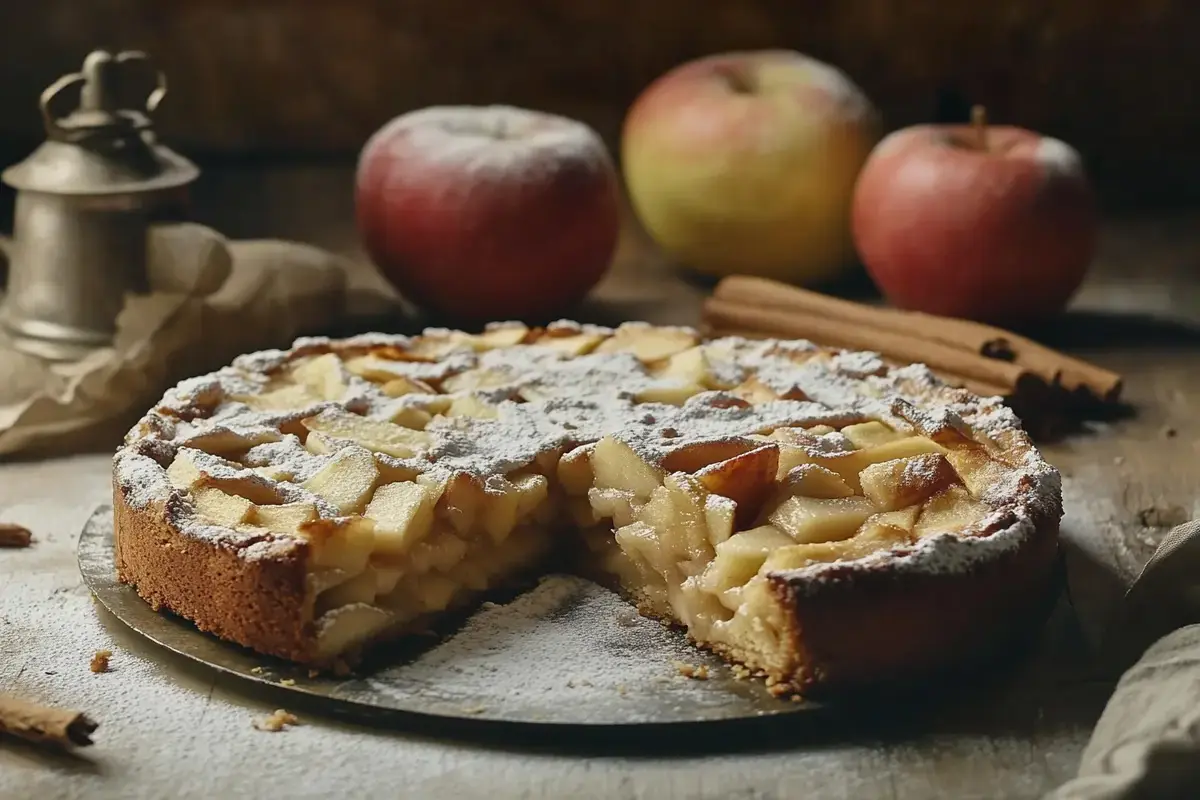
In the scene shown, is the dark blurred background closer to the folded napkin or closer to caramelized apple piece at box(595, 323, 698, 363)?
caramelized apple piece at box(595, 323, 698, 363)

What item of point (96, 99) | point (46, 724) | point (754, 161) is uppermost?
point (96, 99)

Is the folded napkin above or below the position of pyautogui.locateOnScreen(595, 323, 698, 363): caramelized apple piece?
above

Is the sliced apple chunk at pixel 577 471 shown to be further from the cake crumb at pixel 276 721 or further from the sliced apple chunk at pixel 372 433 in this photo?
the cake crumb at pixel 276 721

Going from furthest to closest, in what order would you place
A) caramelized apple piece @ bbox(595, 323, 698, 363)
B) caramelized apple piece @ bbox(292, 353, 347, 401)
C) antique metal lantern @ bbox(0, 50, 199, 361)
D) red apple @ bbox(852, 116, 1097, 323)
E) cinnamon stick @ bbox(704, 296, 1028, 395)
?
red apple @ bbox(852, 116, 1097, 323), antique metal lantern @ bbox(0, 50, 199, 361), cinnamon stick @ bbox(704, 296, 1028, 395), caramelized apple piece @ bbox(595, 323, 698, 363), caramelized apple piece @ bbox(292, 353, 347, 401)

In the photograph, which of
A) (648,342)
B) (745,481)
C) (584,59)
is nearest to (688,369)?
(648,342)

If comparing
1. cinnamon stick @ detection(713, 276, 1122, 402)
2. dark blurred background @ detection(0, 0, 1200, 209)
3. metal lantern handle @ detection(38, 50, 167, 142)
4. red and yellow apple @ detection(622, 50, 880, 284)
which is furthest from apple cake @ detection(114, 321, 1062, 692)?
dark blurred background @ detection(0, 0, 1200, 209)

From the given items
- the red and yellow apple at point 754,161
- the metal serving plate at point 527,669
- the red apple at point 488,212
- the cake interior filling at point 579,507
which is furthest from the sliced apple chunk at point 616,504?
the red and yellow apple at point 754,161

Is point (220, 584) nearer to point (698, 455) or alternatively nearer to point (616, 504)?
point (616, 504)

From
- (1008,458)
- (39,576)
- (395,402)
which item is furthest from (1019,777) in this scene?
(39,576)
